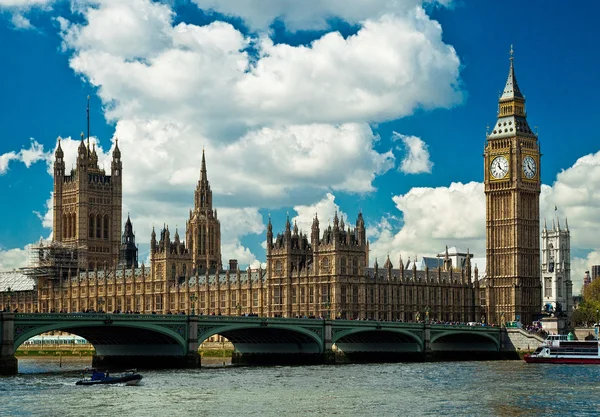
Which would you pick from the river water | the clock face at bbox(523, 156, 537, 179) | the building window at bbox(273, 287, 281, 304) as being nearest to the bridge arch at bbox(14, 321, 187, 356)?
the river water

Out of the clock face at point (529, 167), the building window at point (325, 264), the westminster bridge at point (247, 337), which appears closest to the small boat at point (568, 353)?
the westminster bridge at point (247, 337)

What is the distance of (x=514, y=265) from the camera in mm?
180250

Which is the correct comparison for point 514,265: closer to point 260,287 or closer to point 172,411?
point 260,287

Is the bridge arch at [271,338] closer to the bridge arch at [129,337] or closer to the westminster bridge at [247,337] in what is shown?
the westminster bridge at [247,337]

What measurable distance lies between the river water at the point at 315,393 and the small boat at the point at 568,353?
1494cm

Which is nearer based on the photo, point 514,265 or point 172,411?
point 172,411

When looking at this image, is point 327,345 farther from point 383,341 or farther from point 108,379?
point 108,379

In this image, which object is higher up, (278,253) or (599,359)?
(278,253)

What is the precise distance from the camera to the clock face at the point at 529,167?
596 feet

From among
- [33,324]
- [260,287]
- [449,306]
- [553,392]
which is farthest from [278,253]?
[553,392]

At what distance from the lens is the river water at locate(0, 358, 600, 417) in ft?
267

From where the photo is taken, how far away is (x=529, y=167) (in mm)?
182375

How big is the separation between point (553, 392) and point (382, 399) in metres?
14.9

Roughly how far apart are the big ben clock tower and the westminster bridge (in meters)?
23.7
